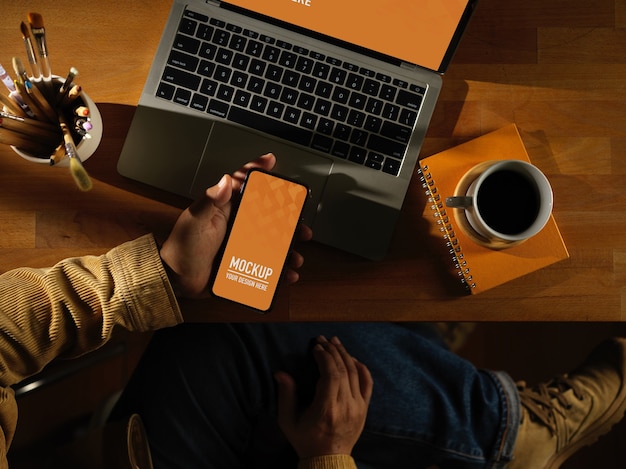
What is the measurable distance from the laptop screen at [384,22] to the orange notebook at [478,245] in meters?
0.13

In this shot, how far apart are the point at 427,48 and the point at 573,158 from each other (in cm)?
26

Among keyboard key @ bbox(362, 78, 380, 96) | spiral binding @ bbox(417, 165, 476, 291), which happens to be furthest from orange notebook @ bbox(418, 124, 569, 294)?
keyboard key @ bbox(362, 78, 380, 96)

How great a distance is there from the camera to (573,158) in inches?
32.6

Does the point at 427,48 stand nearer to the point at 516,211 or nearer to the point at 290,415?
the point at 516,211

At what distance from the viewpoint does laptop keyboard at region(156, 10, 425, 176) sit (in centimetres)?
78

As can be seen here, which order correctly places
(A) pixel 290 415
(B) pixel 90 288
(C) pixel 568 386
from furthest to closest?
(C) pixel 568 386 → (A) pixel 290 415 → (B) pixel 90 288

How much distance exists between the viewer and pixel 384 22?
2.52ft

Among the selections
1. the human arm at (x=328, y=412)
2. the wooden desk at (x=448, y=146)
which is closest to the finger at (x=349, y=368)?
the human arm at (x=328, y=412)

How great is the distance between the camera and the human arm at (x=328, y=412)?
92 cm

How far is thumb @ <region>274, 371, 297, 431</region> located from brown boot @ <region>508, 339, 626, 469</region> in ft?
1.41

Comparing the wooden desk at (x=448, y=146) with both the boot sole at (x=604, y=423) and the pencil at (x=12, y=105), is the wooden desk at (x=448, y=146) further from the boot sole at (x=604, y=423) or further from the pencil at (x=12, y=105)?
the boot sole at (x=604, y=423)

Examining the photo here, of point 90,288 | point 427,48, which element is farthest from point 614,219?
point 90,288

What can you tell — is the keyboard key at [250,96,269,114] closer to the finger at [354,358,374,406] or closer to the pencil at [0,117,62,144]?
the pencil at [0,117,62,144]

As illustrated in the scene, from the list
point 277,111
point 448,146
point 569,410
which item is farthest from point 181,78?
point 569,410
